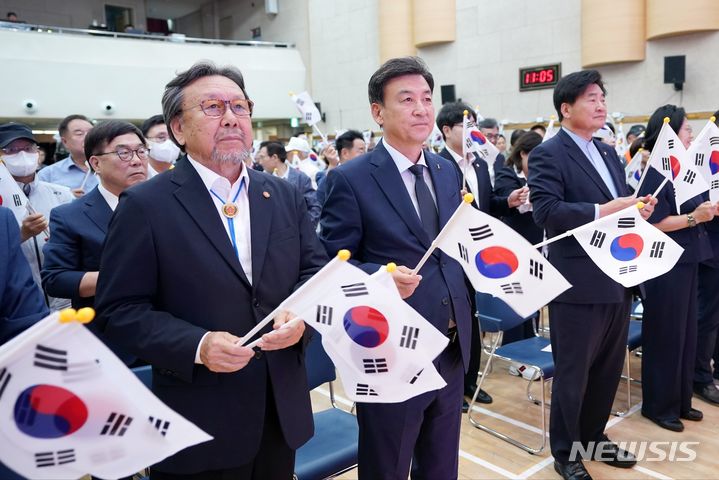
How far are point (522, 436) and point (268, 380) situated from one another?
2362 mm

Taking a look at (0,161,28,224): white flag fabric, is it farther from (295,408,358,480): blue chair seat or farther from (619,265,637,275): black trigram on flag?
(619,265,637,275): black trigram on flag

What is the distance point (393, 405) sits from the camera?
2004mm

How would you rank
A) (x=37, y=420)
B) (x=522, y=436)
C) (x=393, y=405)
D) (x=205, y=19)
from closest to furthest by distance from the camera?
(x=37, y=420)
(x=393, y=405)
(x=522, y=436)
(x=205, y=19)

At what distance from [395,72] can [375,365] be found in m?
1.08

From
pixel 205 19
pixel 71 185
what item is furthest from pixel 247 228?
pixel 205 19

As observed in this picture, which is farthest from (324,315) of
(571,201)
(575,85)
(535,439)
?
(535,439)

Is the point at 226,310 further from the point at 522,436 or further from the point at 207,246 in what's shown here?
the point at 522,436

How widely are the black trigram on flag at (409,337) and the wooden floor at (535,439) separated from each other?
1701 millimetres

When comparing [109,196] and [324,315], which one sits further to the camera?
[109,196]

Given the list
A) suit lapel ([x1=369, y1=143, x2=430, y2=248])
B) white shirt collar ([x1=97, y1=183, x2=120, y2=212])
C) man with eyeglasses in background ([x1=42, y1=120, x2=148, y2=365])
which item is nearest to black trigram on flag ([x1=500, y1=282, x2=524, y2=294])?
suit lapel ([x1=369, y1=143, x2=430, y2=248])

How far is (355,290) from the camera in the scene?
4.86 feet

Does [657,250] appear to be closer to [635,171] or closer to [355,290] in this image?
[355,290]

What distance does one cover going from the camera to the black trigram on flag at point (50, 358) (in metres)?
1.06

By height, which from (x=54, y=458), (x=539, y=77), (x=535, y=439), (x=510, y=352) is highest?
(x=539, y=77)
